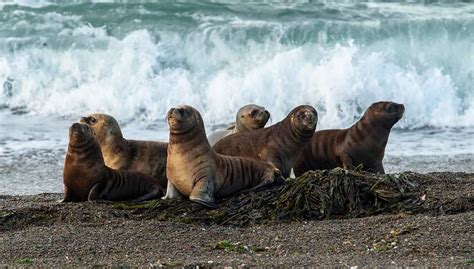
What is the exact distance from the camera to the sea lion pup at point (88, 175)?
9094mm

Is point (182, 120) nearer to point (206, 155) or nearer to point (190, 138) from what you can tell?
point (190, 138)

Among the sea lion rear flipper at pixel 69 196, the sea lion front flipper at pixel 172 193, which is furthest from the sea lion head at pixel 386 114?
the sea lion rear flipper at pixel 69 196

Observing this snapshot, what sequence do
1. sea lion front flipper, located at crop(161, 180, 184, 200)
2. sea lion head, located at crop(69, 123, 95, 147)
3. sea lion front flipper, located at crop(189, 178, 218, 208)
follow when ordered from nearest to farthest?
1. sea lion front flipper, located at crop(189, 178, 218, 208)
2. sea lion front flipper, located at crop(161, 180, 184, 200)
3. sea lion head, located at crop(69, 123, 95, 147)

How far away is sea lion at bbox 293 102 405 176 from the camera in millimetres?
10641

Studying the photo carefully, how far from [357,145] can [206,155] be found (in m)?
2.13

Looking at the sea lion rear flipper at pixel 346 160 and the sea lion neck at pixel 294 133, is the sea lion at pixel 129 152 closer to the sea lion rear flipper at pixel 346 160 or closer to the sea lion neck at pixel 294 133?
the sea lion neck at pixel 294 133

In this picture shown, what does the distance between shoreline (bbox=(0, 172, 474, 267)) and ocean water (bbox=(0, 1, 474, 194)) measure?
5215 mm

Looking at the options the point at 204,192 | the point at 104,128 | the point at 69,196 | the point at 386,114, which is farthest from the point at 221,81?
the point at 204,192

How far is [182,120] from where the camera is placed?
8.87 meters

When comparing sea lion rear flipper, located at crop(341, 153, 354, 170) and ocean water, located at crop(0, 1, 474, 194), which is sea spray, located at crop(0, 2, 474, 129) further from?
sea lion rear flipper, located at crop(341, 153, 354, 170)

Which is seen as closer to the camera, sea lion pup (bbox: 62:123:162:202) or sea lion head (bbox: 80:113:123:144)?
sea lion pup (bbox: 62:123:162:202)

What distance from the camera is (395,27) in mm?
20125

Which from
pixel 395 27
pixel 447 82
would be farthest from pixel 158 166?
pixel 395 27

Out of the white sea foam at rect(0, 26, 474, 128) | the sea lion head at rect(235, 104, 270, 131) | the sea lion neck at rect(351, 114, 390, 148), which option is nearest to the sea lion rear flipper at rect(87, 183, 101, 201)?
the sea lion head at rect(235, 104, 270, 131)
